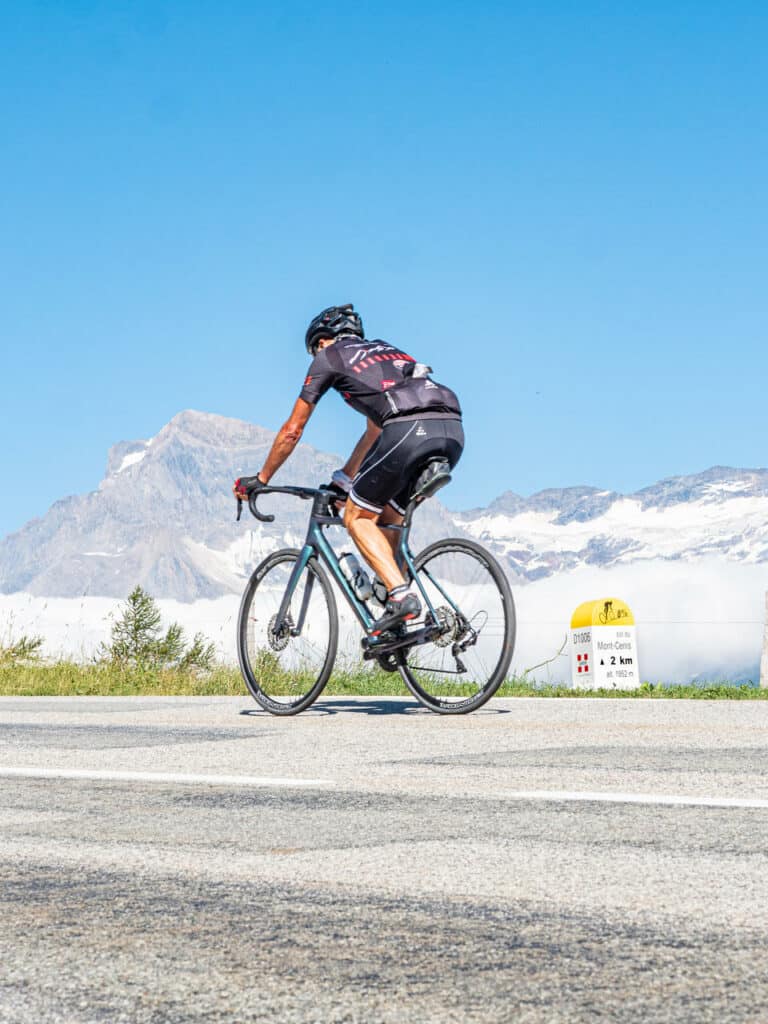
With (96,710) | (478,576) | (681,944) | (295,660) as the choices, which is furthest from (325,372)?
(681,944)

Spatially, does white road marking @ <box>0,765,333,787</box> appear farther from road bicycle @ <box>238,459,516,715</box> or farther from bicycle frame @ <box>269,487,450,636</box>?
bicycle frame @ <box>269,487,450,636</box>

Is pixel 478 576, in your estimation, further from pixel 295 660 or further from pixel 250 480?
pixel 295 660

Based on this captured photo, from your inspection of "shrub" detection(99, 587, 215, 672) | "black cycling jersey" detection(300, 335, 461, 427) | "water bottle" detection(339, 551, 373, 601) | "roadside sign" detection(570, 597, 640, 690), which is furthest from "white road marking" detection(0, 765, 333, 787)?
"shrub" detection(99, 587, 215, 672)

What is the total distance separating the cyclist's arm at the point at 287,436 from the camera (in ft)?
26.2

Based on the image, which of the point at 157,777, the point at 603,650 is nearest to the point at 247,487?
the point at 157,777

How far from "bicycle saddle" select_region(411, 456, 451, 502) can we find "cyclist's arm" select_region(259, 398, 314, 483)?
79 centimetres

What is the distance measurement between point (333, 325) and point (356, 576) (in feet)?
4.83

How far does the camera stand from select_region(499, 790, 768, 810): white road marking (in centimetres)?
427

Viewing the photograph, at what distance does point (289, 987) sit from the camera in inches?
91.5

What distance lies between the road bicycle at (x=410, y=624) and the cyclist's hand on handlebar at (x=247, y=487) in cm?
7

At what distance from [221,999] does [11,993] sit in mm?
381

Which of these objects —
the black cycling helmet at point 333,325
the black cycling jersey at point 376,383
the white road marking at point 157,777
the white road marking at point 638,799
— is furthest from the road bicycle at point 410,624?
the white road marking at point 638,799

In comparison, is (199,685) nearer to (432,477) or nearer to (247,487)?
(247,487)

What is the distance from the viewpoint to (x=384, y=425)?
768cm
